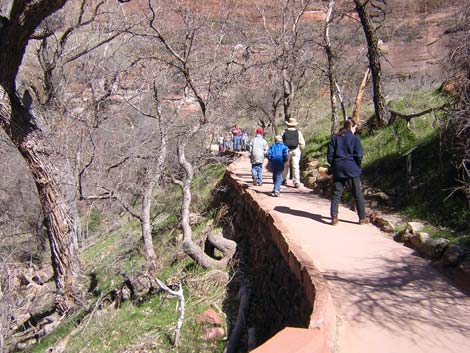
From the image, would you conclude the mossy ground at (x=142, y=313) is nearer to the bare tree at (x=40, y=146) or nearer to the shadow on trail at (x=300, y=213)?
the bare tree at (x=40, y=146)

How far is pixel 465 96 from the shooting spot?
6.78 m

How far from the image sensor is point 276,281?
6.32 meters

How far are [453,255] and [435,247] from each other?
1.35 ft

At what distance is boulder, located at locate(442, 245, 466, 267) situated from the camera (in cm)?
532

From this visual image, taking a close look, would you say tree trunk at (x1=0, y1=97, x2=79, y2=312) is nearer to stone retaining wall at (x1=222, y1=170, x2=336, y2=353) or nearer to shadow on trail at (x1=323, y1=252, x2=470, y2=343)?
stone retaining wall at (x1=222, y1=170, x2=336, y2=353)

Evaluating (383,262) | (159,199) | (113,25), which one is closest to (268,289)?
(383,262)

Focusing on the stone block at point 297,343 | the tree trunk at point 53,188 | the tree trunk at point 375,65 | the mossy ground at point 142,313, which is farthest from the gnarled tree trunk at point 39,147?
the tree trunk at point 375,65

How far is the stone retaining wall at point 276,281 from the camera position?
4184 mm

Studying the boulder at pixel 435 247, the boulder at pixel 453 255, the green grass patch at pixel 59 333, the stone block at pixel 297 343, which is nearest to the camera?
the stone block at pixel 297 343

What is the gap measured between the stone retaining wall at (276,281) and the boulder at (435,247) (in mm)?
1576

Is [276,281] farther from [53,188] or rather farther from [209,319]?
[53,188]

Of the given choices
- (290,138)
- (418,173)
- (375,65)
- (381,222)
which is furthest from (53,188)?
(375,65)

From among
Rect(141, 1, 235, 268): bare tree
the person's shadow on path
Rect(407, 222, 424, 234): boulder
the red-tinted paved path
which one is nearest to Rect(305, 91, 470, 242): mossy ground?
Rect(407, 222, 424, 234): boulder

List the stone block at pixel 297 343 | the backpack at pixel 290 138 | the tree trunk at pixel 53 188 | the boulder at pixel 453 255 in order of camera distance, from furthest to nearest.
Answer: the backpack at pixel 290 138 → the tree trunk at pixel 53 188 → the boulder at pixel 453 255 → the stone block at pixel 297 343
